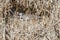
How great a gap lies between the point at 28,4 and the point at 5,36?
1.41 ft

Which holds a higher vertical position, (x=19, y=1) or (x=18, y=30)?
(x=19, y=1)

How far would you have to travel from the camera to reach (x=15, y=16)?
2314mm

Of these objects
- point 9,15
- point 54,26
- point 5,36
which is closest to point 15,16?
point 9,15

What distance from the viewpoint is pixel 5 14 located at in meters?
2.27

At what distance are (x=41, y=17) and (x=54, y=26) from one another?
0.17 metres

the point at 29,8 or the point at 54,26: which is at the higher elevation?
the point at 29,8

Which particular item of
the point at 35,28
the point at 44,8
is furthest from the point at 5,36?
the point at 44,8

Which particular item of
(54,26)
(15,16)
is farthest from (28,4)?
(54,26)

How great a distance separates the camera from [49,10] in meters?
2.37

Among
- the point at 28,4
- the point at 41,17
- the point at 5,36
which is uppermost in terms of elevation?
the point at 28,4

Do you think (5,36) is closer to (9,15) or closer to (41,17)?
(9,15)

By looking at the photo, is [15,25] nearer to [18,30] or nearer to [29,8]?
[18,30]

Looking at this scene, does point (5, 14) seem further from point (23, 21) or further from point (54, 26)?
point (54, 26)

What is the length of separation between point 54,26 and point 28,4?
375 mm
